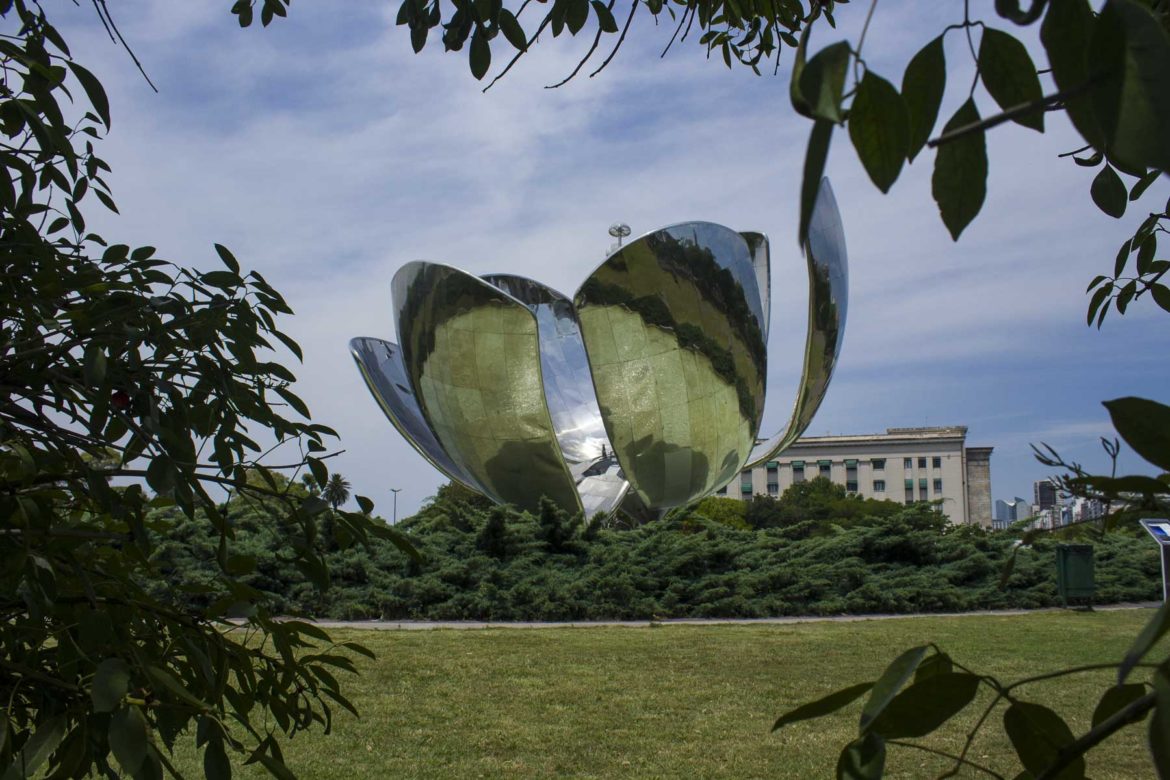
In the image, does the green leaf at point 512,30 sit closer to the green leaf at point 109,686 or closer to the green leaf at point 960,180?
the green leaf at point 109,686

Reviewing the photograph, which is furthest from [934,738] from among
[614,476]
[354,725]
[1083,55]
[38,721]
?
[614,476]

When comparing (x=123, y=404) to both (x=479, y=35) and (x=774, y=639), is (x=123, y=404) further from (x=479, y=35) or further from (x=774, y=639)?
(x=774, y=639)

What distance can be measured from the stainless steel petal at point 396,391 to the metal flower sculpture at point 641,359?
0.64 meters

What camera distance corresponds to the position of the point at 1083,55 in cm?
47

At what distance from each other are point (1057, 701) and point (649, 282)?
17.3ft

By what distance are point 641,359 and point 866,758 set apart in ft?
32.1

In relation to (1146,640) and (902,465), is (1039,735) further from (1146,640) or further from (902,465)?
(902,465)

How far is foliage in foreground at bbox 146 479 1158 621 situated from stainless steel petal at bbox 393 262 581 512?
1.69 ft

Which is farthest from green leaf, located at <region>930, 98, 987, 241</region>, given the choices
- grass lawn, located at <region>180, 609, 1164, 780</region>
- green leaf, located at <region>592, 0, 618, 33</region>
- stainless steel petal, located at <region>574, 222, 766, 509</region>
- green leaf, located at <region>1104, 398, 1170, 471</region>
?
stainless steel petal, located at <region>574, 222, 766, 509</region>

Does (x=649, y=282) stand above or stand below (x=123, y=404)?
above

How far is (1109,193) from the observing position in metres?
1.45

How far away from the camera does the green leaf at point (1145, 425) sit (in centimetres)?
52

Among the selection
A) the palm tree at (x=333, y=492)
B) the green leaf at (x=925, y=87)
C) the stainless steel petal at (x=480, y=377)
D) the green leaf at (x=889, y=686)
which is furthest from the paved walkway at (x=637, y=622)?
the green leaf at (x=925, y=87)

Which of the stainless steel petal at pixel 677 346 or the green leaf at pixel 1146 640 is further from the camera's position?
the stainless steel petal at pixel 677 346
